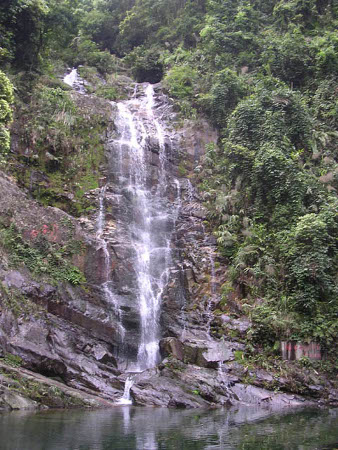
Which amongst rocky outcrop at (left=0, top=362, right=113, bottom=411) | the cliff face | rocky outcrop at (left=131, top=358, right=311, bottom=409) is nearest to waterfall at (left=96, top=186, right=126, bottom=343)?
the cliff face

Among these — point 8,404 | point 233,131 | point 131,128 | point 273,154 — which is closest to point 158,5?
point 131,128

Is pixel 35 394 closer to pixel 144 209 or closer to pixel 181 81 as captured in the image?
pixel 144 209

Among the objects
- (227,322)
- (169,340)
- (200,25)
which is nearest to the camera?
(169,340)

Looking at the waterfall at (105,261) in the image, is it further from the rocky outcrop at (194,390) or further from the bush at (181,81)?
the bush at (181,81)

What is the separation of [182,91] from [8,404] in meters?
26.6

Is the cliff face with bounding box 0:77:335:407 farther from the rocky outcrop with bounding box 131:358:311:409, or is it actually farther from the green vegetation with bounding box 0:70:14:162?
the green vegetation with bounding box 0:70:14:162

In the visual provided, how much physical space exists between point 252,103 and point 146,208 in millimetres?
9248

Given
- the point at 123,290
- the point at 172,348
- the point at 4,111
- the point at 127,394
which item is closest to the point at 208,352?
the point at 172,348

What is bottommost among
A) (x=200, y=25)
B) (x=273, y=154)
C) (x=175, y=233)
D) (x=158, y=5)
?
(x=175, y=233)

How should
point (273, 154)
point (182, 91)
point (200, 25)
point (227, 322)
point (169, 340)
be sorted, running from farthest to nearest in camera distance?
point (200, 25) < point (182, 91) < point (273, 154) < point (227, 322) < point (169, 340)

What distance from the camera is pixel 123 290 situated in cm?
1978

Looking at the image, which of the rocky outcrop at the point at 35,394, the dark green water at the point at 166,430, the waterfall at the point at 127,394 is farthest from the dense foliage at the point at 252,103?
the rocky outcrop at the point at 35,394

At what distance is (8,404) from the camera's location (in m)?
12.0

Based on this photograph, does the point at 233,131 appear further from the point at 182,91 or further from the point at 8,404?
the point at 8,404
